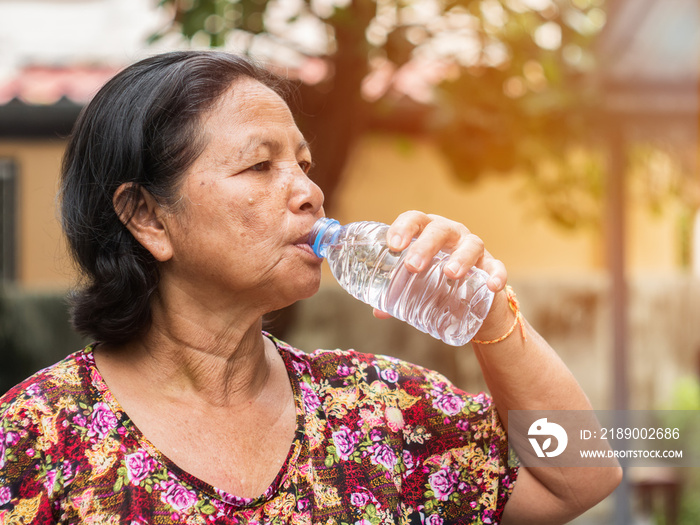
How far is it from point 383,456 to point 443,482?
0.62 feet

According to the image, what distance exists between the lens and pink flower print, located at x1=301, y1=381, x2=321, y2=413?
162 cm

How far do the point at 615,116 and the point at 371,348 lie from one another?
290cm

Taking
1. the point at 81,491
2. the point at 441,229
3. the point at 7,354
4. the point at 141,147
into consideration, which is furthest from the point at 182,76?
the point at 7,354

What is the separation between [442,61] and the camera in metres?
4.06

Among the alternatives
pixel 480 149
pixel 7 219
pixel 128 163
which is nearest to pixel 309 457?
pixel 128 163

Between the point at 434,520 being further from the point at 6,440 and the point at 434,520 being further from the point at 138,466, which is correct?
the point at 6,440

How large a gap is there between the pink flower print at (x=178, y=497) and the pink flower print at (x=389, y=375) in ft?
1.83

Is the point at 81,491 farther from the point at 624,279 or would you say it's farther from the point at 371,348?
the point at 371,348

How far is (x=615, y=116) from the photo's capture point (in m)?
4.64

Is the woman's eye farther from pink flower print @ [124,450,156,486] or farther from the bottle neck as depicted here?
pink flower print @ [124,450,156,486]

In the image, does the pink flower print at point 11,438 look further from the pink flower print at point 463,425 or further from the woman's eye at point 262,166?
the pink flower print at point 463,425

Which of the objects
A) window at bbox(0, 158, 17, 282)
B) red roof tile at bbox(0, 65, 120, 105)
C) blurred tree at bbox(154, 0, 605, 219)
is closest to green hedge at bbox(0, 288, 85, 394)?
window at bbox(0, 158, 17, 282)

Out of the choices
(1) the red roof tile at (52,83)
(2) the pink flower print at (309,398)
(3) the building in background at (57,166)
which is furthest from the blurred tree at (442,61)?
(1) the red roof tile at (52,83)

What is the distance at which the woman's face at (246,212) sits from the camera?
4.82 ft
